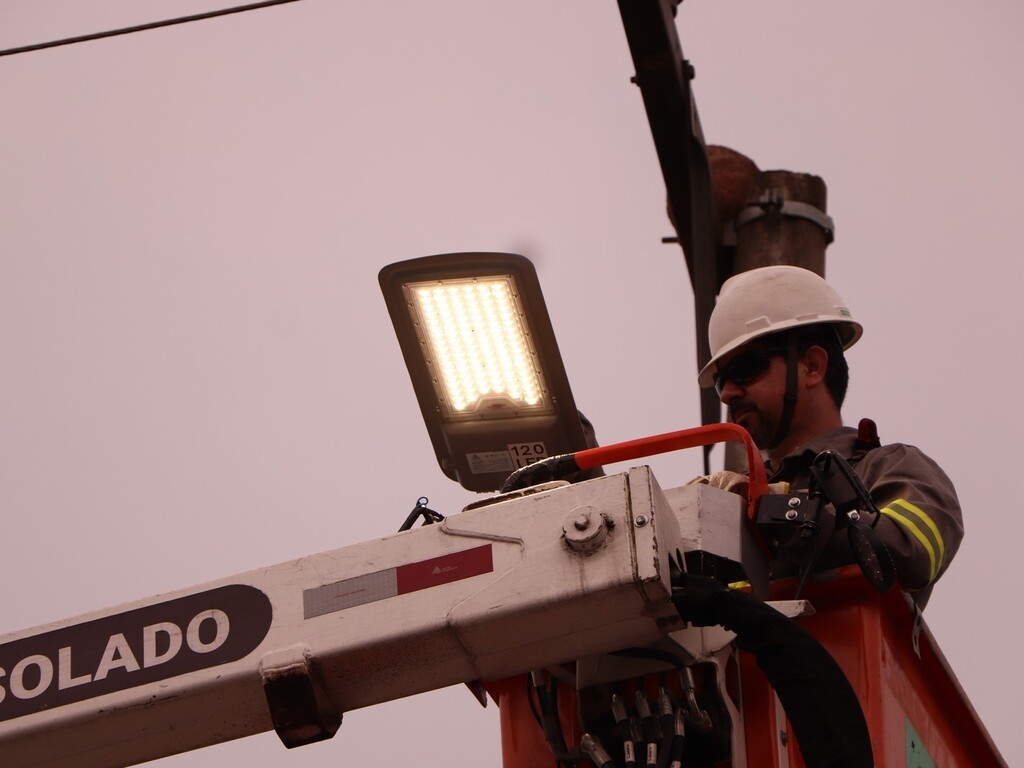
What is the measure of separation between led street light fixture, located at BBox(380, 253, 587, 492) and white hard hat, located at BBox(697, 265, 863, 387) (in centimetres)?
87

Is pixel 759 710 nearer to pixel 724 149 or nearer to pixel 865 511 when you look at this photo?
pixel 865 511

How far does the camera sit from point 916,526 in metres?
3.64

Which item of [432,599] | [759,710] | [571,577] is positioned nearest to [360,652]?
[432,599]

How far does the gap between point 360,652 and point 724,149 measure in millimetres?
3640

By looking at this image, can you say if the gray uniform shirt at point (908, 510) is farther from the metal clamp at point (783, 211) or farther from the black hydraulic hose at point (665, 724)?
the metal clamp at point (783, 211)

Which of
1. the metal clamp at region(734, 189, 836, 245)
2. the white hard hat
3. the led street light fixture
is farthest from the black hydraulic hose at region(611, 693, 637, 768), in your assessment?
the metal clamp at region(734, 189, 836, 245)

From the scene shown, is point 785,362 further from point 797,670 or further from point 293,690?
point 293,690

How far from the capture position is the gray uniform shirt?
3.57 metres

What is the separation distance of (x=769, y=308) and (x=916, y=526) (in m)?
1.30

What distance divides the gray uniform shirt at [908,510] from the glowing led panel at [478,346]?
598mm

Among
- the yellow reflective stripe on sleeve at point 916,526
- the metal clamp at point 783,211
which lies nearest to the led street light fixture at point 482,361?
the yellow reflective stripe on sleeve at point 916,526

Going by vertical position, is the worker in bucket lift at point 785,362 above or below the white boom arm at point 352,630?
above

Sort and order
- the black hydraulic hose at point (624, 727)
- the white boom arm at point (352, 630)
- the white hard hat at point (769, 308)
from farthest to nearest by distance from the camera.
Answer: the white hard hat at point (769, 308) < the black hydraulic hose at point (624, 727) < the white boom arm at point (352, 630)

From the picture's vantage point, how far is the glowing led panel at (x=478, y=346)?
4008mm
